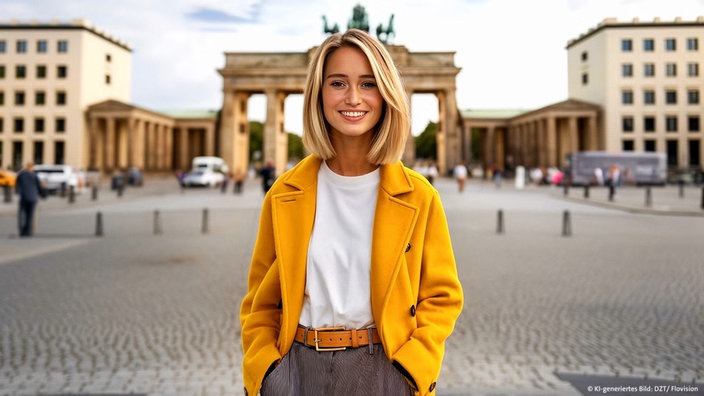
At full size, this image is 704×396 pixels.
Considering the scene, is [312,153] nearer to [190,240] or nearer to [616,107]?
[190,240]

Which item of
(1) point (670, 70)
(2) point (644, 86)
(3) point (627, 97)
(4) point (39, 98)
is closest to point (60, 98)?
(4) point (39, 98)

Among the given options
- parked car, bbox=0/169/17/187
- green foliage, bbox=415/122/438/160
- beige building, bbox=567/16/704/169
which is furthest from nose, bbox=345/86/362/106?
green foliage, bbox=415/122/438/160

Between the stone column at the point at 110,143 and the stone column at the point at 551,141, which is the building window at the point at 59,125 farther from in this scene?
the stone column at the point at 551,141

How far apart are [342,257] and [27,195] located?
50.0 ft

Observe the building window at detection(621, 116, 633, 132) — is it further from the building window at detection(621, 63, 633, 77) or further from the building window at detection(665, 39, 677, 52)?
the building window at detection(665, 39, 677, 52)

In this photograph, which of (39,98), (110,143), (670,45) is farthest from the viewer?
(39,98)

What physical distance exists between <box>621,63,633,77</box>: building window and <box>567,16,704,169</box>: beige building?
0.11 m

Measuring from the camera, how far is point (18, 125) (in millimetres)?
71250

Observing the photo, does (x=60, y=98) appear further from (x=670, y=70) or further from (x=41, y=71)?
(x=670, y=70)

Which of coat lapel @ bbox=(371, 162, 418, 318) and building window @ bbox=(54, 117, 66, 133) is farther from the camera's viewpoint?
building window @ bbox=(54, 117, 66, 133)

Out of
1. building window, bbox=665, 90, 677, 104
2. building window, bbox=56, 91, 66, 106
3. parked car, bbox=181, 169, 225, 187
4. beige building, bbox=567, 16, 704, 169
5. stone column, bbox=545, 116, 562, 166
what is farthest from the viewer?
building window, bbox=56, 91, 66, 106

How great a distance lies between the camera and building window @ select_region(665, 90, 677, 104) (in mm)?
64912

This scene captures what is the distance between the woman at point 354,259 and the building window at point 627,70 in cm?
7244

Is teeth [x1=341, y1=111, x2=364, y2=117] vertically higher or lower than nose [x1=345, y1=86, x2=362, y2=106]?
lower
